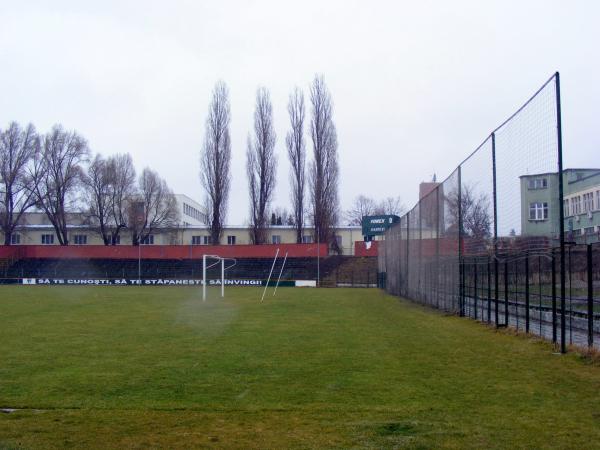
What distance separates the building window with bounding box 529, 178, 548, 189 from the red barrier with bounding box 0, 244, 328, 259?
50219mm

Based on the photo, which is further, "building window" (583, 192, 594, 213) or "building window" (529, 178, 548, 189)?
"building window" (583, 192, 594, 213)

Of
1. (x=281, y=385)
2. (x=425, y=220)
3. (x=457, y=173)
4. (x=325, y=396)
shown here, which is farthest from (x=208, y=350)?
(x=425, y=220)

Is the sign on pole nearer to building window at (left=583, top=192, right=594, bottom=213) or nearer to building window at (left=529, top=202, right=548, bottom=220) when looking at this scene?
building window at (left=583, top=192, right=594, bottom=213)

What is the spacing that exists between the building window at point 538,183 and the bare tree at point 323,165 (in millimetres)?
48257

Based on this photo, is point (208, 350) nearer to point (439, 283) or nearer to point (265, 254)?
point (439, 283)

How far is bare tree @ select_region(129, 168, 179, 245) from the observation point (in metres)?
77.1

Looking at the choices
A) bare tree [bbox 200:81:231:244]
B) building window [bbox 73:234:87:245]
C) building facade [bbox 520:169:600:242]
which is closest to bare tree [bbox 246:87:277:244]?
bare tree [bbox 200:81:231:244]

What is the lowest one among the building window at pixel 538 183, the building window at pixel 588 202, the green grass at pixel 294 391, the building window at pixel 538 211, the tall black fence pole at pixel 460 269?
the green grass at pixel 294 391

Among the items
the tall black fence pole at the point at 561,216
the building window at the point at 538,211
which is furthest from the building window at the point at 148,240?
the tall black fence pole at the point at 561,216

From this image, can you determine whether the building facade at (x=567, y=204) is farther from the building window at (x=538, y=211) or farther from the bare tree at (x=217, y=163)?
the bare tree at (x=217, y=163)

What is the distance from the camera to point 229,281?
61750 mm

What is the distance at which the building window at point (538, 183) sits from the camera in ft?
42.6

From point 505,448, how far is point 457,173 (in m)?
17.1

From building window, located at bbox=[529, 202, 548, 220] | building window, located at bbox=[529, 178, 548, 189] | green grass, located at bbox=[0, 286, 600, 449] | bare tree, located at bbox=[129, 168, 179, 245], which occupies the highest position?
bare tree, located at bbox=[129, 168, 179, 245]
